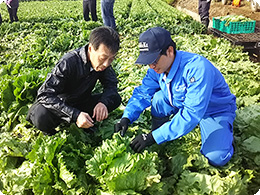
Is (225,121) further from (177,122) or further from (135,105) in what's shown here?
(135,105)

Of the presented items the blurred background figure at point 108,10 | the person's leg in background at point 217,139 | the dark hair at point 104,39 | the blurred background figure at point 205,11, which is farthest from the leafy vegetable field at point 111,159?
the blurred background figure at point 205,11

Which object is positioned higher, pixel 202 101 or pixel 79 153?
pixel 202 101

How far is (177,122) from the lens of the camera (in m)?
2.58

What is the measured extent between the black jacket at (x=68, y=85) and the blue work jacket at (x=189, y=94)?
0.72 m

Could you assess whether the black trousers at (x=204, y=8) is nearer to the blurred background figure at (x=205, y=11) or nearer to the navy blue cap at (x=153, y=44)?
the blurred background figure at (x=205, y=11)

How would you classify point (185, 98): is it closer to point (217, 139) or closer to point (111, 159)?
Result: point (217, 139)

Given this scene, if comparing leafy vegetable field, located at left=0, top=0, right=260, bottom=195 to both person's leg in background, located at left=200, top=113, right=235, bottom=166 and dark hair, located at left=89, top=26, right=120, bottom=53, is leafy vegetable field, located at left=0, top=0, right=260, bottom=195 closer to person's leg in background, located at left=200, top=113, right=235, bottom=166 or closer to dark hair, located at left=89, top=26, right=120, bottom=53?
person's leg in background, located at left=200, top=113, right=235, bottom=166

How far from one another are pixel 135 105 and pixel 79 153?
94 centimetres

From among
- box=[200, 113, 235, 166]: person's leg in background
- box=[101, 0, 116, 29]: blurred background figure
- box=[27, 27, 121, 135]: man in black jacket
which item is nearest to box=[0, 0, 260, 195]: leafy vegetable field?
box=[200, 113, 235, 166]: person's leg in background

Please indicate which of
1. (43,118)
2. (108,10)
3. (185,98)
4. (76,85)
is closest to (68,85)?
(76,85)

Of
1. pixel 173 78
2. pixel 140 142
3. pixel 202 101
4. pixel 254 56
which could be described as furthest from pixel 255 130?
pixel 254 56

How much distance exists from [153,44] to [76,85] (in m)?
1.38

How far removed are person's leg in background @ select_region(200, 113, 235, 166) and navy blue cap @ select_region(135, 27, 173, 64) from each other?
1.06m

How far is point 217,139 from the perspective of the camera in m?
2.79
